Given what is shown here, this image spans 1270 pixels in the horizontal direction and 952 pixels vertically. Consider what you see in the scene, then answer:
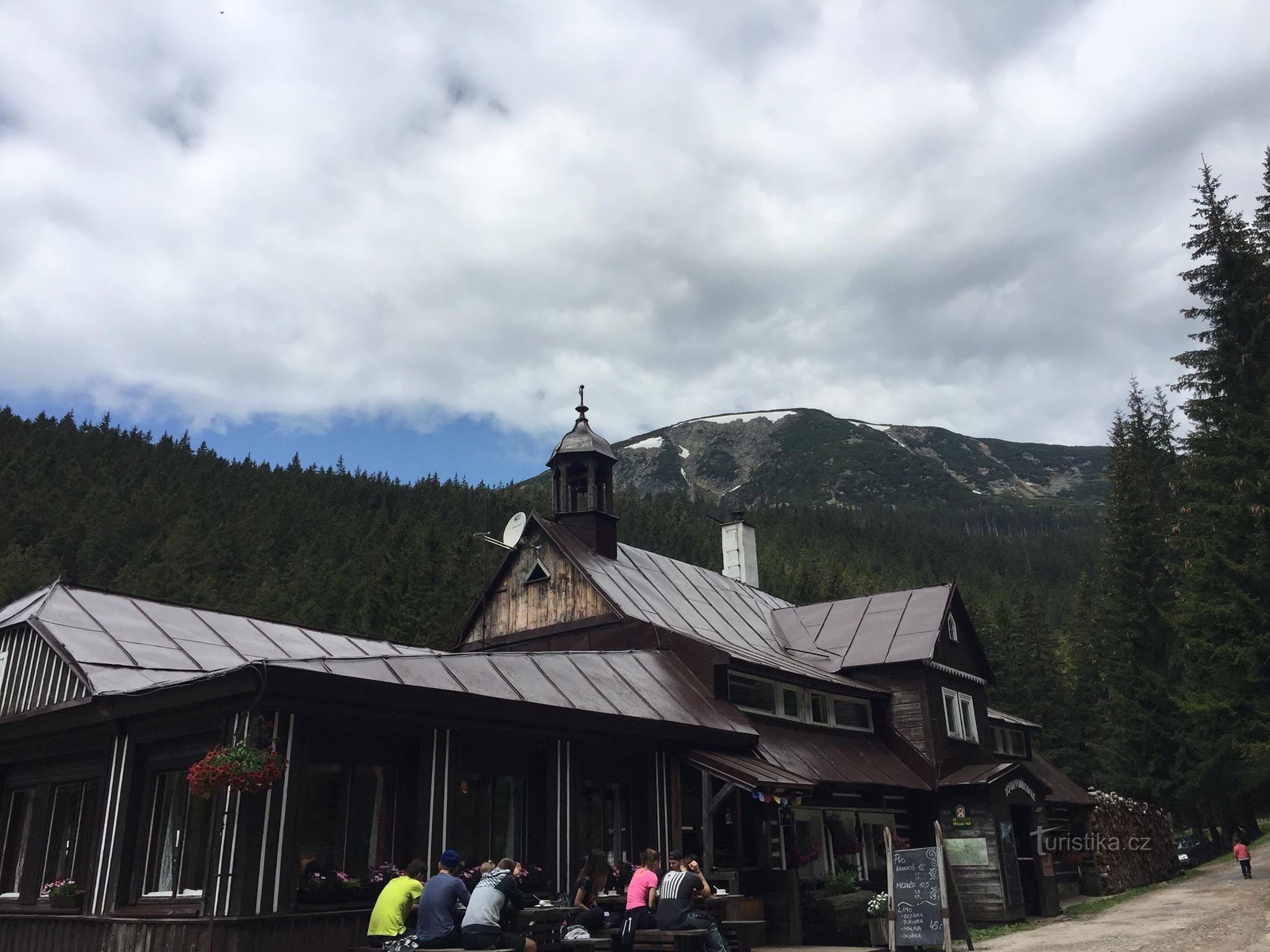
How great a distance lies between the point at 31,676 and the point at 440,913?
908 centimetres

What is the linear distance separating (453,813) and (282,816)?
271 cm

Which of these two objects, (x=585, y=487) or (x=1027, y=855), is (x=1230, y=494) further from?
(x=585, y=487)

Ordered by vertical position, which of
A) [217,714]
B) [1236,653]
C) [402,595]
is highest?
[402,595]

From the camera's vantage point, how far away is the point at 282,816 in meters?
12.2

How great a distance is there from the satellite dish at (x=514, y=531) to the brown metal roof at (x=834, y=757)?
8.89 metres

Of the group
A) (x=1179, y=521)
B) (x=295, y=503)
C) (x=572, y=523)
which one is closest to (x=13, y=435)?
(x=295, y=503)

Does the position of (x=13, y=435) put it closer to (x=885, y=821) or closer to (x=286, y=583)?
(x=286, y=583)

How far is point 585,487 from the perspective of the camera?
2755cm

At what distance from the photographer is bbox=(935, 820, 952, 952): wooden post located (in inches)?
603

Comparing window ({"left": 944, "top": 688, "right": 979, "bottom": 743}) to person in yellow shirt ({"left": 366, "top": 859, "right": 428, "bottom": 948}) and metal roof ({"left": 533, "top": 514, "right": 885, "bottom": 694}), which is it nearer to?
metal roof ({"left": 533, "top": 514, "right": 885, "bottom": 694})

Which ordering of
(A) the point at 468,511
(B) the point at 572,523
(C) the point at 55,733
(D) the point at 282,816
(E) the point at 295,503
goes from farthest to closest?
(A) the point at 468,511, (E) the point at 295,503, (B) the point at 572,523, (C) the point at 55,733, (D) the point at 282,816

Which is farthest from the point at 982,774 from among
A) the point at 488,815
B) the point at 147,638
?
the point at 147,638

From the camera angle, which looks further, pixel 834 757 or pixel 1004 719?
pixel 1004 719

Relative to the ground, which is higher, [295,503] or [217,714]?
[295,503]
